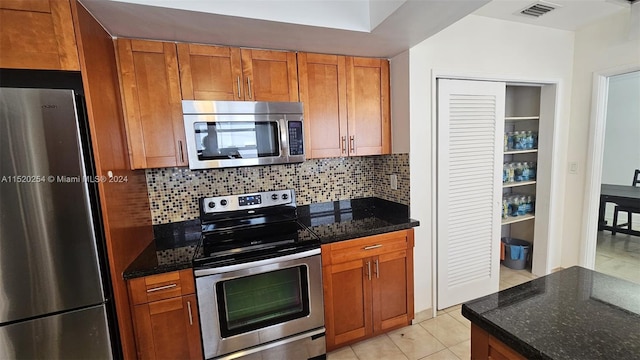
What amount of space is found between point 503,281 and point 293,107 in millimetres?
2830

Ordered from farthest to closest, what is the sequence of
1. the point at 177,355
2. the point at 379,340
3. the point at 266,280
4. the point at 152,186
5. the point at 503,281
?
the point at 503,281 → the point at 379,340 → the point at 152,186 → the point at 266,280 → the point at 177,355

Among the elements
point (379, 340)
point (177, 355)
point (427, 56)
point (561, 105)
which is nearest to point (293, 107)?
point (427, 56)

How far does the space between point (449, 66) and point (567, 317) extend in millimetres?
1838

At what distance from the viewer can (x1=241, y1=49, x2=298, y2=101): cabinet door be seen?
1.83 m

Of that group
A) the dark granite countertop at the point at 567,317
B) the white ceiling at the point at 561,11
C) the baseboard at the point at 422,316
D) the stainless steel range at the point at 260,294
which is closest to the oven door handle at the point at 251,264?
the stainless steel range at the point at 260,294

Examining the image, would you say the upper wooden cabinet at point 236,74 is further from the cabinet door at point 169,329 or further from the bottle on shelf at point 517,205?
the bottle on shelf at point 517,205

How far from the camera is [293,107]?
190cm

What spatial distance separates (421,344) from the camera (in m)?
2.04

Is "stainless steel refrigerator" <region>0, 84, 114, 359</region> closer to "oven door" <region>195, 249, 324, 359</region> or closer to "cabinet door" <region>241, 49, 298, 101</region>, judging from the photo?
"oven door" <region>195, 249, 324, 359</region>

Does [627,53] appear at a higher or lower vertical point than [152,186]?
higher

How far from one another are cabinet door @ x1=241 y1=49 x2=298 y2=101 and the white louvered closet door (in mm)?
1162

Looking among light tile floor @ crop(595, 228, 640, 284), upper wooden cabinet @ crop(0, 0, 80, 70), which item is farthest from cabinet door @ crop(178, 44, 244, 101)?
light tile floor @ crop(595, 228, 640, 284)

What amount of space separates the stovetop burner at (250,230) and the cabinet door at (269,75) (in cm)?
74

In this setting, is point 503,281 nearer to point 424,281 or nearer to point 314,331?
point 424,281
